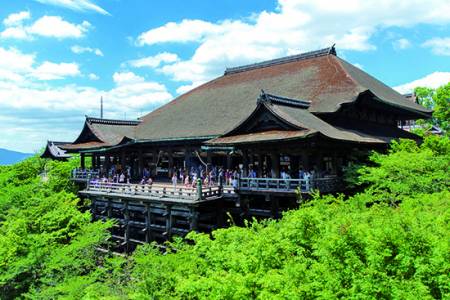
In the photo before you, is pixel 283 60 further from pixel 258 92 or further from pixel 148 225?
pixel 148 225

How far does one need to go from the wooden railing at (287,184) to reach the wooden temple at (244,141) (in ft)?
0.18

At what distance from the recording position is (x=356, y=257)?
27.3 ft

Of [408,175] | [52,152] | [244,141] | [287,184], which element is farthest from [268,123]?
[52,152]

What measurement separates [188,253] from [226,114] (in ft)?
58.4

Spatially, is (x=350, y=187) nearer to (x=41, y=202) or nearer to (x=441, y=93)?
(x=41, y=202)

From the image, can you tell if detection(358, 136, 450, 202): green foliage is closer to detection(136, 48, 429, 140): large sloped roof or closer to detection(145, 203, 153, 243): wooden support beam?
detection(136, 48, 429, 140): large sloped roof

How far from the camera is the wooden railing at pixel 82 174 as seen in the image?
3077 centimetres

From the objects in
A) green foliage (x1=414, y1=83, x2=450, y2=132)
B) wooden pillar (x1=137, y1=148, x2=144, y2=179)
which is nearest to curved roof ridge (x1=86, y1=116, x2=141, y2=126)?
wooden pillar (x1=137, y1=148, x2=144, y2=179)

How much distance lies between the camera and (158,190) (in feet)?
75.6

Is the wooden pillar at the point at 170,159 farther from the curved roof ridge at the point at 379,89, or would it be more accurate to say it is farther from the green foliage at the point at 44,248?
the curved roof ridge at the point at 379,89

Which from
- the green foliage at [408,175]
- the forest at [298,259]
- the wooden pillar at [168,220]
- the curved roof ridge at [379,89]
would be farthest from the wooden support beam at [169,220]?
the curved roof ridge at [379,89]

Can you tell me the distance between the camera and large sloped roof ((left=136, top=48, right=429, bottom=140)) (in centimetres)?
2568

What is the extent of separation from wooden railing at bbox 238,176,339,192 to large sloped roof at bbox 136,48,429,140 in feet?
17.5

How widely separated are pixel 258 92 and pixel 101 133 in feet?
46.4
